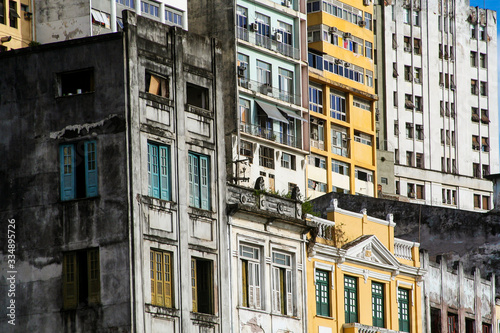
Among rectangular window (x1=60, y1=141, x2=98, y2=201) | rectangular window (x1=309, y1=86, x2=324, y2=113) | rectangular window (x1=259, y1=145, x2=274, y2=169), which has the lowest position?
rectangular window (x1=60, y1=141, x2=98, y2=201)

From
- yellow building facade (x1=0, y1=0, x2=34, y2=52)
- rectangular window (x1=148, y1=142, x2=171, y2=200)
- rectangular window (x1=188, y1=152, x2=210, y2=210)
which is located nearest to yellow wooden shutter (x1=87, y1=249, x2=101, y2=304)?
rectangular window (x1=148, y1=142, x2=171, y2=200)

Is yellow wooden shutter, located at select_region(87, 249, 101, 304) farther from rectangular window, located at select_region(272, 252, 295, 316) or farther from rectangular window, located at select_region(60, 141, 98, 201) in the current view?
rectangular window, located at select_region(272, 252, 295, 316)

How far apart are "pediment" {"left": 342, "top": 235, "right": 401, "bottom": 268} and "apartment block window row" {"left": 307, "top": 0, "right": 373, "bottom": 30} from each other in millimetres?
44227

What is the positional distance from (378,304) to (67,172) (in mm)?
14833

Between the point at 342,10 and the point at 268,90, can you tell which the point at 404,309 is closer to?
the point at 268,90

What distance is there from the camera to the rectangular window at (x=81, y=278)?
114ft

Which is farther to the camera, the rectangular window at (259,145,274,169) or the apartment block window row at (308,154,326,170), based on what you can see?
the apartment block window row at (308,154,326,170)

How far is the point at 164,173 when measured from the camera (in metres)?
36.4

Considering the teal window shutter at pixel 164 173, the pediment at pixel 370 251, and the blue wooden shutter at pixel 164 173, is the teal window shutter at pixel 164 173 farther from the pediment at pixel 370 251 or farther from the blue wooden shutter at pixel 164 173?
the pediment at pixel 370 251

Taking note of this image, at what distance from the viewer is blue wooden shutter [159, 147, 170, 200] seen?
36.3 metres

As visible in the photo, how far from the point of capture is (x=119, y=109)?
35438 millimetres

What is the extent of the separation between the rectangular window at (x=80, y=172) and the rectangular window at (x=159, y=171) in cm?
155

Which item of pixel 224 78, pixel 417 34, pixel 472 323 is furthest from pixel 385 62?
pixel 472 323

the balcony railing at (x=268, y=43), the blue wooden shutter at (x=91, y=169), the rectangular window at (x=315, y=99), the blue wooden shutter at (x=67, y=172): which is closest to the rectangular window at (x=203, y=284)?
the blue wooden shutter at (x=91, y=169)
